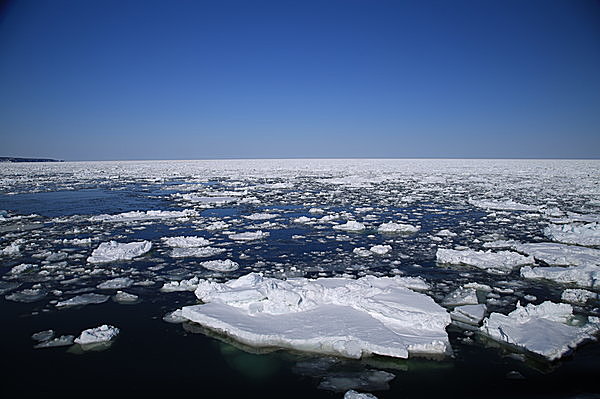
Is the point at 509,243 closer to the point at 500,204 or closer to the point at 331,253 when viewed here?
the point at 331,253

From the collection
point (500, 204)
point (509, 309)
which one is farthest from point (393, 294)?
point (500, 204)

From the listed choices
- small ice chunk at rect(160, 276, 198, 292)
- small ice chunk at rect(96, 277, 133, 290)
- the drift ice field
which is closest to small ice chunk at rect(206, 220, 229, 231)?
the drift ice field

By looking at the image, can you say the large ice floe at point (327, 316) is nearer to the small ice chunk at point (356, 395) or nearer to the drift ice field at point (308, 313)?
the drift ice field at point (308, 313)

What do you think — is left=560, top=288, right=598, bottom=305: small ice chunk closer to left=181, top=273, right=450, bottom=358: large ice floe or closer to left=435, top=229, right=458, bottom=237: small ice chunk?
left=181, top=273, right=450, bottom=358: large ice floe

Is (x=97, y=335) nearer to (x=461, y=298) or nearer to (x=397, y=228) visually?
(x=461, y=298)

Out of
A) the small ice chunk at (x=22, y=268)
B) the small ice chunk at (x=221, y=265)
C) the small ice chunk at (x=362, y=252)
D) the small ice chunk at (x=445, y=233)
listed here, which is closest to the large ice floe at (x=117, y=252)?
the small ice chunk at (x=22, y=268)

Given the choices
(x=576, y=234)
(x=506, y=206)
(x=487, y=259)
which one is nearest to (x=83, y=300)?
(x=487, y=259)
